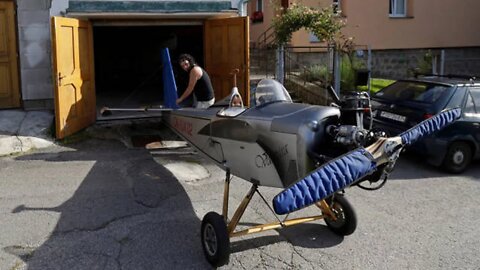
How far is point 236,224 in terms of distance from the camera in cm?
480

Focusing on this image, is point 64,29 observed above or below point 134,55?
above

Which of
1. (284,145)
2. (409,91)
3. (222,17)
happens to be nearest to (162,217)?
(284,145)

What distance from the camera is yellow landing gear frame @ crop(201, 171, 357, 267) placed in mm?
4512

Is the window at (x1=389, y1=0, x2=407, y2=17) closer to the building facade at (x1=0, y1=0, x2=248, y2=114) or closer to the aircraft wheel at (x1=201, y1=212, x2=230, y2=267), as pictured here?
the building facade at (x1=0, y1=0, x2=248, y2=114)

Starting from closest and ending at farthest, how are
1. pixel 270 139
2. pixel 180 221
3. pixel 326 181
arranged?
pixel 326 181 → pixel 270 139 → pixel 180 221

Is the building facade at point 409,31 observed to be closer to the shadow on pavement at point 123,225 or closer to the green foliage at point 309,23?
the green foliage at point 309,23

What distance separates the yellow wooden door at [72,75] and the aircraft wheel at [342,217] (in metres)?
5.64

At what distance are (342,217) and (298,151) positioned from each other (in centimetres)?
149

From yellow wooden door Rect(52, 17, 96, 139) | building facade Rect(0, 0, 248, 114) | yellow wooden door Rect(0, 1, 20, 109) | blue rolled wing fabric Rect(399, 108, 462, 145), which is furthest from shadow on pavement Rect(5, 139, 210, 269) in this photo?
yellow wooden door Rect(0, 1, 20, 109)

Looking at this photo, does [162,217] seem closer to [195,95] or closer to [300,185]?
[300,185]

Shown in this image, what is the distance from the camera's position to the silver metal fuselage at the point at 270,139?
4.21m

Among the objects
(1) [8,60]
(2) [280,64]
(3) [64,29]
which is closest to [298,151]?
(3) [64,29]

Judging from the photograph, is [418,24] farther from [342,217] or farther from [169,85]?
[342,217]

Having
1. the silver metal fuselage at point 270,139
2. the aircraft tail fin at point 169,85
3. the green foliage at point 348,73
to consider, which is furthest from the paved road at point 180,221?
the green foliage at point 348,73
